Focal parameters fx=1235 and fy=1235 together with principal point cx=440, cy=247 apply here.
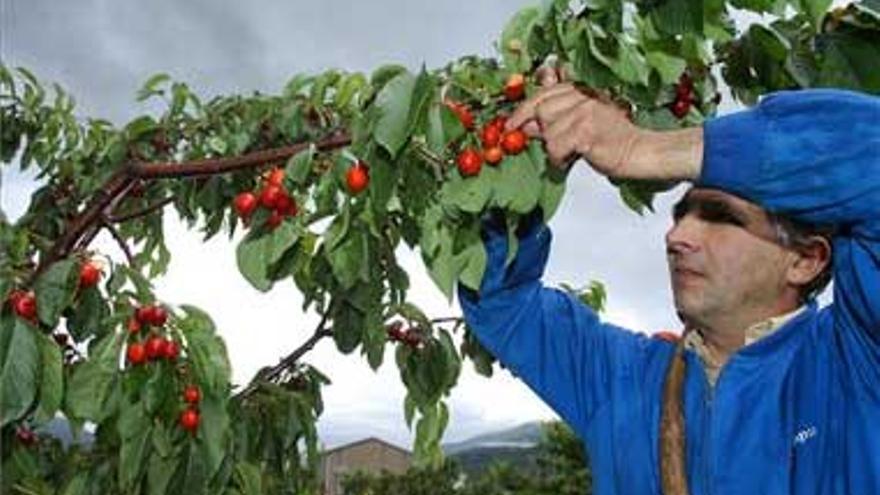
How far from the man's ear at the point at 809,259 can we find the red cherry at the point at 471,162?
1.99 feet

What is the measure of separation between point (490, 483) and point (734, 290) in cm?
1816

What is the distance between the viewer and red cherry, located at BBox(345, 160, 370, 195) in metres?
1.88

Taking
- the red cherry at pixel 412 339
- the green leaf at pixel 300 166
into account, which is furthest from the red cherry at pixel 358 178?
the red cherry at pixel 412 339

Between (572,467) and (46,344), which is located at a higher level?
(572,467)

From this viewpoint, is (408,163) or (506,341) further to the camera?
(506,341)

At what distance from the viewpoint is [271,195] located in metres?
2.12

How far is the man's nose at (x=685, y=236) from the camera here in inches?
81.2

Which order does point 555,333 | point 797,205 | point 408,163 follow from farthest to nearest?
point 555,333 < point 408,163 < point 797,205

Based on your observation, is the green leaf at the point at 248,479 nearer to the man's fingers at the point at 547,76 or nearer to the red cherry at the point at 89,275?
the red cherry at the point at 89,275

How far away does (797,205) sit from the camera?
1643 mm

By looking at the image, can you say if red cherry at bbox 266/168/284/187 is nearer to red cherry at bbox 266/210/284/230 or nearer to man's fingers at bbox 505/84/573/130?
red cherry at bbox 266/210/284/230

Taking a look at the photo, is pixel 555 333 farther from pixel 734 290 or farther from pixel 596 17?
pixel 596 17

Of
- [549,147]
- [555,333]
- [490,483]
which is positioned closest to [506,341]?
[555,333]

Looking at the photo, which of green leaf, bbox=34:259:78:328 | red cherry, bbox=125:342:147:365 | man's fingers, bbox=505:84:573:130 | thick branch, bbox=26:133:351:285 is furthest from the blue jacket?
green leaf, bbox=34:259:78:328
